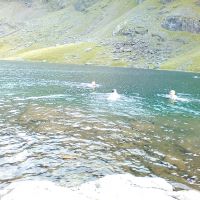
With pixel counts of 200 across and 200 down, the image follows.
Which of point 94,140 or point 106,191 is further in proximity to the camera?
point 94,140

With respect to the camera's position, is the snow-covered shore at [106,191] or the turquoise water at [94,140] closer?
the snow-covered shore at [106,191]

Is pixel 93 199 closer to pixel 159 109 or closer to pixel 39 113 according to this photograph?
pixel 39 113

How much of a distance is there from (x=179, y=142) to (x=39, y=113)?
21.3 meters

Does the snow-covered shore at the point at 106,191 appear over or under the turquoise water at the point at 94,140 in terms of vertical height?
over

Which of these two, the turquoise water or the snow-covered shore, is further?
the turquoise water

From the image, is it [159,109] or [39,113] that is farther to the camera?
[159,109]

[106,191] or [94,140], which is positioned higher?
[106,191]

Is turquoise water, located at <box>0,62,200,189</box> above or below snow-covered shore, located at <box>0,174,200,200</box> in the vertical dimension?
below

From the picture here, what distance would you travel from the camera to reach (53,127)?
1655 inches

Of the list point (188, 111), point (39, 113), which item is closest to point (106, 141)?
point (39, 113)

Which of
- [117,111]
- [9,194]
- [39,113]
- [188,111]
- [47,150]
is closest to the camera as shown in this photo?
[9,194]

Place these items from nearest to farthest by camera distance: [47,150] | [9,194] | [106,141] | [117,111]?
[9,194], [47,150], [106,141], [117,111]

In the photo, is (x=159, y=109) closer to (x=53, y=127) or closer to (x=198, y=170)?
(x=53, y=127)

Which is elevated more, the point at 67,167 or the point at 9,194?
the point at 9,194
